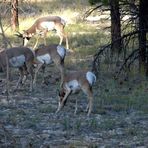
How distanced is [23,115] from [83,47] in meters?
11.7

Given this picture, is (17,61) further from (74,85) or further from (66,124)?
(66,124)

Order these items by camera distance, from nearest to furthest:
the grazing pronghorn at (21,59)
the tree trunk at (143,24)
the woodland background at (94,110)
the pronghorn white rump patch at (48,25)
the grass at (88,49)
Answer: the woodland background at (94,110) < the grass at (88,49) < the grazing pronghorn at (21,59) < the tree trunk at (143,24) < the pronghorn white rump patch at (48,25)

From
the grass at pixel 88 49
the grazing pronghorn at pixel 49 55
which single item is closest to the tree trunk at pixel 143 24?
the grass at pixel 88 49

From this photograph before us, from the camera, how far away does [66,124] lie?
9336mm

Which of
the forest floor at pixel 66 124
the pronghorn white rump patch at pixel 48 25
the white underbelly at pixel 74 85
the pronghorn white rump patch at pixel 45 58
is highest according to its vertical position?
the pronghorn white rump patch at pixel 48 25

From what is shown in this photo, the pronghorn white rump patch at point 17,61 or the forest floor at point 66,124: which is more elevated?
the pronghorn white rump patch at point 17,61

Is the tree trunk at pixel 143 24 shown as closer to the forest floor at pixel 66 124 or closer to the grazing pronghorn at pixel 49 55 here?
the grazing pronghorn at pixel 49 55

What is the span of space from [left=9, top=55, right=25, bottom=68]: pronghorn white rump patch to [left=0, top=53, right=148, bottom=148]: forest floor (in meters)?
0.78

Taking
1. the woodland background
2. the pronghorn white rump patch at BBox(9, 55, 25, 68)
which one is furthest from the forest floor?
the pronghorn white rump patch at BBox(9, 55, 25, 68)

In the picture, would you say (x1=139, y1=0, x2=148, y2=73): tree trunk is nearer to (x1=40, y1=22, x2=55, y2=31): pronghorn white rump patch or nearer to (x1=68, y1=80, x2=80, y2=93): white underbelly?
(x1=68, y1=80, x2=80, y2=93): white underbelly

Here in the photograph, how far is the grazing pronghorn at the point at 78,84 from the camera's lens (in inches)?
408

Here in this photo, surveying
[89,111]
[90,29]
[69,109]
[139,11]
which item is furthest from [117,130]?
[90,29]

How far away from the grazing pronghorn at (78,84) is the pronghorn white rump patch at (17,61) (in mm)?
2685

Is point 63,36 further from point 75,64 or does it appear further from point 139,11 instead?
point 139,11
